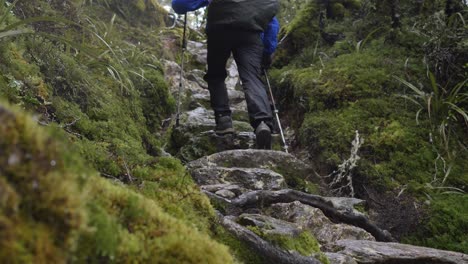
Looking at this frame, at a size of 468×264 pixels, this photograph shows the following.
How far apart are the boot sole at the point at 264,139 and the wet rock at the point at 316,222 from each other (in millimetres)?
1722

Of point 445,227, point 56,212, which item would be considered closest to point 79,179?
point 56,212

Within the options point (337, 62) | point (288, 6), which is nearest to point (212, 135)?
point (337, 62)

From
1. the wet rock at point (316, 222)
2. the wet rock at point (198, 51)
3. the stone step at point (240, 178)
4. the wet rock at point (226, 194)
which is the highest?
the wet rock at point (226, 194)

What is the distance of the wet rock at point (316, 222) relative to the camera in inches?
123

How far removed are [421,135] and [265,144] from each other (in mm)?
1690

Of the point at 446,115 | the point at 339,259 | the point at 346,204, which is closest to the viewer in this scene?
the point at 339,259

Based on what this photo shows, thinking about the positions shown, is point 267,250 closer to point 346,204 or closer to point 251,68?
point 346,204

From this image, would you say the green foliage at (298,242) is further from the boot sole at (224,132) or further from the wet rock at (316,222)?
the boot sole at (224,132)

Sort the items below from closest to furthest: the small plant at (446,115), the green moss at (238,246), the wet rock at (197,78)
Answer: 1. the green moss at (238,246)
2. the small plant at (446,115)
3. the wet rock at (197,78)

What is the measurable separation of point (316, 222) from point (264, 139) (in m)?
1.91

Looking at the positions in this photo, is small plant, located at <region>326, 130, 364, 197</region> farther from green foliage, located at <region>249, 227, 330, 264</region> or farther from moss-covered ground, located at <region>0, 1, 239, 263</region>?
green foliage, located at <region>249, 227, 330, 264</region>

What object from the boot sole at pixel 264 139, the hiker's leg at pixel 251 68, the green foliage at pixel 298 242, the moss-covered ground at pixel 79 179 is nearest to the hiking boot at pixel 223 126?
the hiker's leg at pixel 251 68

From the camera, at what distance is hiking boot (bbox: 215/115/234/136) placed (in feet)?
17.9

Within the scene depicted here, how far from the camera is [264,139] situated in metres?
4.99
